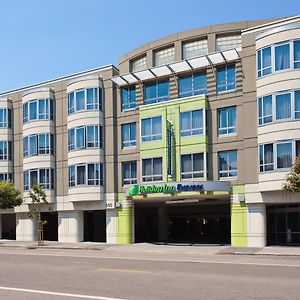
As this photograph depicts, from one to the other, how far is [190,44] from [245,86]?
7899mm

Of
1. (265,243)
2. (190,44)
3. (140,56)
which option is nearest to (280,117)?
(265,243)

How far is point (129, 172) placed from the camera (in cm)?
3691

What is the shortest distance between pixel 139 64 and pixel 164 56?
266cm

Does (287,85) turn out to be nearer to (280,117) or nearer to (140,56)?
(280,117)

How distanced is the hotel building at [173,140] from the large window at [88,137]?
0.28 feet

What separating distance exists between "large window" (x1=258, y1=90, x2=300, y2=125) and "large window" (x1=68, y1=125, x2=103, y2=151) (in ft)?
40.9

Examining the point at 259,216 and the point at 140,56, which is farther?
the point at 140,56

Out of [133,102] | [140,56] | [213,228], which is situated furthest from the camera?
[213,228]

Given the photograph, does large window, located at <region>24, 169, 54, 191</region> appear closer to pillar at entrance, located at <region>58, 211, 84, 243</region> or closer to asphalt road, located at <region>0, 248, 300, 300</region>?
pillar at entrance, located at <region>58, 211, 84, 243</region>

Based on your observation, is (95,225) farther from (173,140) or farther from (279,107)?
(279,107)

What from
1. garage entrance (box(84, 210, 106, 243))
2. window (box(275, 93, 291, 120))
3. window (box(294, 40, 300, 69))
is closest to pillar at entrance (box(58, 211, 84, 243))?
garage entrance (box(84, 210, 106, 243))

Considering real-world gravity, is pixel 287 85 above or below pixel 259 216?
above

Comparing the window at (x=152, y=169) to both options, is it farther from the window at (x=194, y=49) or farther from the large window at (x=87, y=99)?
the window at (x=194, y=49)

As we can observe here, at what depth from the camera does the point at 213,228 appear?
1708 inches
